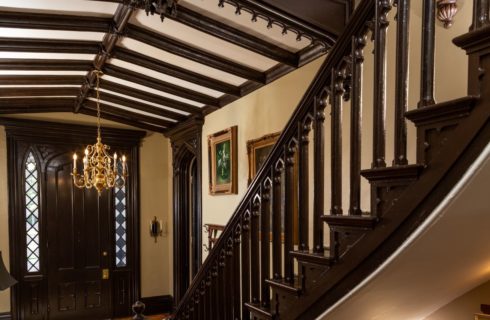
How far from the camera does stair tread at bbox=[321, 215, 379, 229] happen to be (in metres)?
1.48

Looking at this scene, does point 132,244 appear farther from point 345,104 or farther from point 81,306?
point 345,104

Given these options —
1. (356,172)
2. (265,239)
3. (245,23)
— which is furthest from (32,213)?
(356,172)

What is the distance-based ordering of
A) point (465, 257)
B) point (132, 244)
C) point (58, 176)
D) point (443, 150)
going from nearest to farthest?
point (443, 150) → point (465, 257) → point (58, 176) → point (132, 244)

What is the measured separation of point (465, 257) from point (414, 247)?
445 mm

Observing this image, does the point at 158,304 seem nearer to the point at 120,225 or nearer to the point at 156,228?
the point at 156,228

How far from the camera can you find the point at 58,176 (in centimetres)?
619

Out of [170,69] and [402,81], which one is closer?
[402,81]

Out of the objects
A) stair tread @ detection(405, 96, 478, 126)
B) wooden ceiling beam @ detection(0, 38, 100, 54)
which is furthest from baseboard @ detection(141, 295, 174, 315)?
Result: stair tread @ detection(405, 96, 478, 126)

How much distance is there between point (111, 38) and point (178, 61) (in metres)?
0.63

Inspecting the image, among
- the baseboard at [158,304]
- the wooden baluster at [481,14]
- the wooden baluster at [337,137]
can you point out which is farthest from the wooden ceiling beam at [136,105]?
the wooden baluster at [481,14]

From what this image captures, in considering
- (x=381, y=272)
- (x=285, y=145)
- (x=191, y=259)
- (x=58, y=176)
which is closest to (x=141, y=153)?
(x=58, y=176)

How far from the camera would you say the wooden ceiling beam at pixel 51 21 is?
3.05 metres

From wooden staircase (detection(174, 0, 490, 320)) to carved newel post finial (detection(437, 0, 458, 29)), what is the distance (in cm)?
69

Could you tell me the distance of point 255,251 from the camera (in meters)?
2.42
